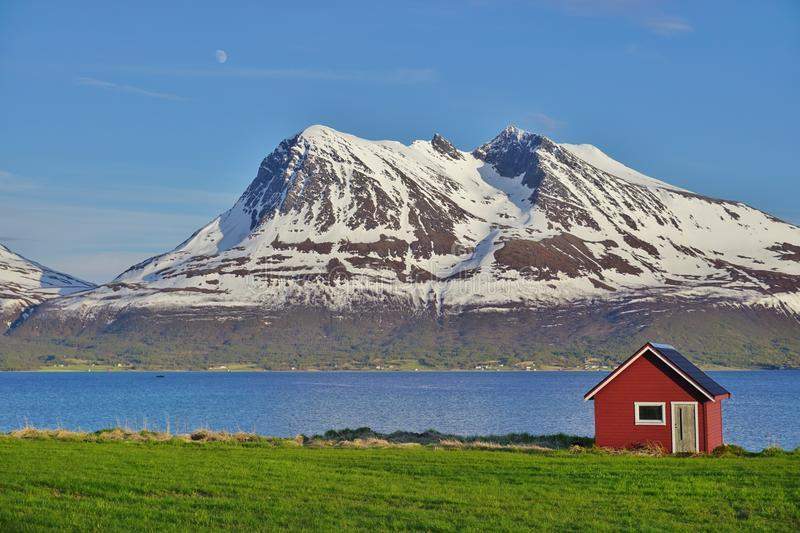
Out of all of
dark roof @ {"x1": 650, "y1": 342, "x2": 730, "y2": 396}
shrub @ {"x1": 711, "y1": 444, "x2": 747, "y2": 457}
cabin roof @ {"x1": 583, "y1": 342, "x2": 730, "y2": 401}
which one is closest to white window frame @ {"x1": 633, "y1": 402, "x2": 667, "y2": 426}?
cabin roof @ {"x1": 583, "y1": 342, "x2": 730, "y2": 401}

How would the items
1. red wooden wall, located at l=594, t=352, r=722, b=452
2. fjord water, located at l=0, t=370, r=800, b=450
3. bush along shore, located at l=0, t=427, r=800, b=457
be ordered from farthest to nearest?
fjord water, located at l=0, t=370, r=800, b=450 < red wooden wall, located at l=594, t=352, r=722, b=452 < bush along shore, located at l=0, t=427, r=800, b=457

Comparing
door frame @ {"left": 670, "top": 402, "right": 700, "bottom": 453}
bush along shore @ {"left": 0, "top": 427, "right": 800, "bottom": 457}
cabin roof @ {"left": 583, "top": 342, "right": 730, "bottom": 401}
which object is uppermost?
cabin roof @ {"left": 583, "top": 342, "right": 730, "bottom": 401}

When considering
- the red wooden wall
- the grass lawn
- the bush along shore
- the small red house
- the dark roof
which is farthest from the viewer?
the dark roof

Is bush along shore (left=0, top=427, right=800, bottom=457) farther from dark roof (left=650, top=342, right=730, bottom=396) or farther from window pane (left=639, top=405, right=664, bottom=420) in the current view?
dark roof (left=650, top=342, right=730, bottom=396)

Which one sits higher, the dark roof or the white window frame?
the dark roof

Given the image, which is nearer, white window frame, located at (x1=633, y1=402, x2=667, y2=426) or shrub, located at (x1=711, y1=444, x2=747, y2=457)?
shrub, located at (x1=711, y1=444, x2=747, y2=457)

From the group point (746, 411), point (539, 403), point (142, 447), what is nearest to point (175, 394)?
point (539, 403)

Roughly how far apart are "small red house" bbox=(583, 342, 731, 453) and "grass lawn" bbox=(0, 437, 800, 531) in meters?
5.40

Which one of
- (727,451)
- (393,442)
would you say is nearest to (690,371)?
(727,451)

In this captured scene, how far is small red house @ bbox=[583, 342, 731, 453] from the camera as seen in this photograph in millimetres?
52656

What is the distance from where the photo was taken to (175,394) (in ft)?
562

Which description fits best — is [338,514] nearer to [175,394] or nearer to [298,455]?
[298,455]

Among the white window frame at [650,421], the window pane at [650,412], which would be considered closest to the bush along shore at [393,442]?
Answer: the white window frame at [650,421]

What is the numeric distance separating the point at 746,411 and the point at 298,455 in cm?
7600
